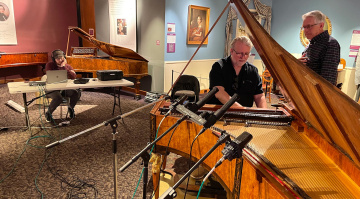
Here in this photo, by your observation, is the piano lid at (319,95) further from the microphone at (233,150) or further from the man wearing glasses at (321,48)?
the man wearing glasses at (321,48)

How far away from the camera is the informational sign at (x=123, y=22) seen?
6.29 m

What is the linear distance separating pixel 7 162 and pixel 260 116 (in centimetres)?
293

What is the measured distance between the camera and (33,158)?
3.06 meters

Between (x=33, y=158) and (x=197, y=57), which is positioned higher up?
(x=197, y=57)

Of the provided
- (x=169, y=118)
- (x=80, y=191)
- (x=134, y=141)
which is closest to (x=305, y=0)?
(x=134, y=141)

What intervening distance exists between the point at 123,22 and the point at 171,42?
153 centimetres

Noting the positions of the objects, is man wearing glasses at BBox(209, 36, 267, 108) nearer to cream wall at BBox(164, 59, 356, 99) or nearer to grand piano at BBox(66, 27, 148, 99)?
grand piano at BBox(66, 27, 148, 99)

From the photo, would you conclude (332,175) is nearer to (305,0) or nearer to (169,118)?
(169,118)

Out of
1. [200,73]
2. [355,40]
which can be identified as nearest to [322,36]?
[200,73]

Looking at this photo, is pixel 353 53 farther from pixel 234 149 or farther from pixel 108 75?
pixel 234 149

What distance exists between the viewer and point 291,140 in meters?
1.71

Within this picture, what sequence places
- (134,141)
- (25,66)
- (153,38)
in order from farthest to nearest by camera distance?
(25,66)
(153,38)
(134,141)

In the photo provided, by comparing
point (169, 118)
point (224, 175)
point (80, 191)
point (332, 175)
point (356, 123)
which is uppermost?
point (356, 123)

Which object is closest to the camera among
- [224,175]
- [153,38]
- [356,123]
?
[356,123]
